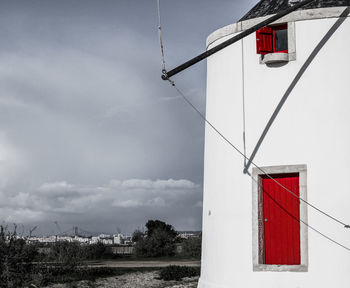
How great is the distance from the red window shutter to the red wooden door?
2.49m

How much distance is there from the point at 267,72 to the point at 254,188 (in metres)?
2.33

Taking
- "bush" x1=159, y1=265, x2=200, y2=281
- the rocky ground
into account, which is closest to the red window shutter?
the rocky ground

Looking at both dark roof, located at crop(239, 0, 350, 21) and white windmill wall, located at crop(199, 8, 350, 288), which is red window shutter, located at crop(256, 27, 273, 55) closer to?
white windmill wall, located at crop(199, 8, 350, 288)

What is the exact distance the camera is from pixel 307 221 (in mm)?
11742

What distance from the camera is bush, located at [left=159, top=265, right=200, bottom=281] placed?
23188mm

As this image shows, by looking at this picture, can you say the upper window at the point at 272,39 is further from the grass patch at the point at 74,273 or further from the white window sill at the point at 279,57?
the grass patch at the point at 74,273

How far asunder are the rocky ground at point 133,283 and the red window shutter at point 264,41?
10.7 metres

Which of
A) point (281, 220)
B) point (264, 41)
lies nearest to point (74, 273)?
point (281, 220)

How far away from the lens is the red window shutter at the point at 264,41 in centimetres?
1233

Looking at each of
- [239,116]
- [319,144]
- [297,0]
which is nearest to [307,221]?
[319,144]

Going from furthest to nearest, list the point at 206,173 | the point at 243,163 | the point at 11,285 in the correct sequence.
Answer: the point at 11,285, the point at 206,173, the point at 243,163

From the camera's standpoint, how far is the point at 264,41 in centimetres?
1236

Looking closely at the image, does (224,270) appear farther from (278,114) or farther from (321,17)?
(321,17)

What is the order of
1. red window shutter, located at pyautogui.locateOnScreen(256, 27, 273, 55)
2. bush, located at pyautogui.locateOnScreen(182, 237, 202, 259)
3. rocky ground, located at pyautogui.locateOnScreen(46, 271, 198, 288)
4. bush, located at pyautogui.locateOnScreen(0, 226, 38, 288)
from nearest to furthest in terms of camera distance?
red window shutter, located at pyautogui.locateOnScreen(256, 27, 273, 55)
bush, located at pyautogui.locateOnScreen(0, 226, 38, 288)
rocky ground, located at pyautogui.locateOnScreen(46, 271, 198, 288)
bush, located at pyautogui.locateOnScreen(182, 237, 202, 259)
